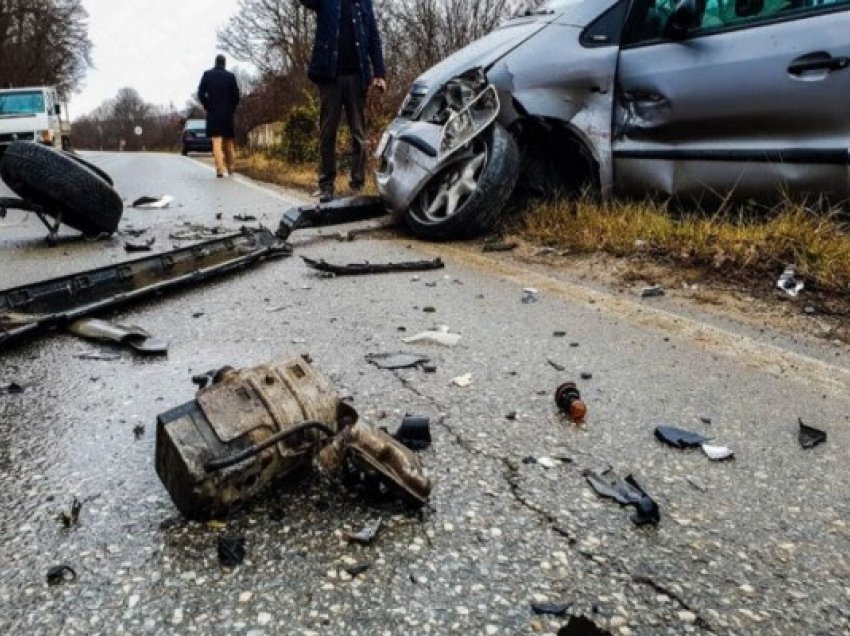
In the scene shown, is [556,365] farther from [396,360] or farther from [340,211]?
[340,211]

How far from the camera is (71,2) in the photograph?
154 feet

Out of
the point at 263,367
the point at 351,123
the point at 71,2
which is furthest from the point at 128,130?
the point at 263,367

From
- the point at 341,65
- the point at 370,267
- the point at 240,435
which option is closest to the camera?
the point at 240,435

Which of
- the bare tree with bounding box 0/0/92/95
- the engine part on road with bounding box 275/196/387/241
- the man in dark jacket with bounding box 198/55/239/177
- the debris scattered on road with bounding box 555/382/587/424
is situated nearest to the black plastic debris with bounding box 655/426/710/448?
the debris scattered on road with bounding box 555/382/587/424

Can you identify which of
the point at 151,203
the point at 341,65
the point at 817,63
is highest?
the point at 341,65

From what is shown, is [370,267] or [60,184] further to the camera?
[60,184]

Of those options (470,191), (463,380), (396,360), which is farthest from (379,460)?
(470,191)

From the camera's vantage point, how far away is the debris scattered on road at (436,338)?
102 inches

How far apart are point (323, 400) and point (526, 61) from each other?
12.2ft

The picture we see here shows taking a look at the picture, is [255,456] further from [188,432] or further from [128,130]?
[128,130]

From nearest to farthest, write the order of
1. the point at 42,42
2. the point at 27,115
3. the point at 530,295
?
the point at 530,295
the point at 27,115
the point at 42,42

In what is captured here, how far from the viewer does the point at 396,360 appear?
7.73 feet

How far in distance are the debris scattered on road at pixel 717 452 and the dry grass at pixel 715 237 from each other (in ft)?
5.90

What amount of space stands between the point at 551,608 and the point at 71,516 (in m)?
0.93
